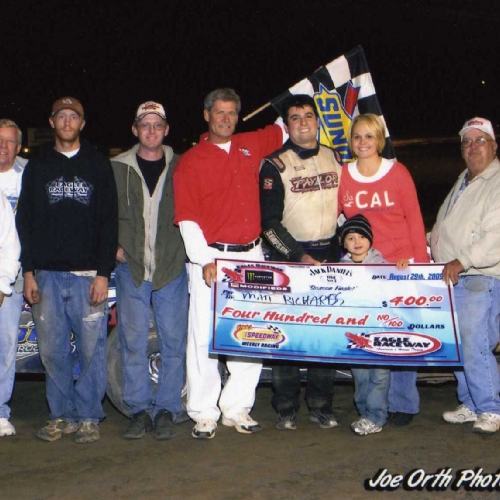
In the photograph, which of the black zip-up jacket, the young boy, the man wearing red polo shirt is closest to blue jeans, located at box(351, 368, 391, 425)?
the young boy

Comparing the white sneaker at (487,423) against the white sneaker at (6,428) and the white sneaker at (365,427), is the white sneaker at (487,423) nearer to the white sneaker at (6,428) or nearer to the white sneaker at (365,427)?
the white sneaker at (365,427)

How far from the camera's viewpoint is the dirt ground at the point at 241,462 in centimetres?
427

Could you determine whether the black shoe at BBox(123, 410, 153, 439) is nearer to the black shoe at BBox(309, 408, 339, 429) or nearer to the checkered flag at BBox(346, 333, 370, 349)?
the black shoe at BBox(309, 408, 339, 429)

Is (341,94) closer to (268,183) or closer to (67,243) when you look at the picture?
(268,183)

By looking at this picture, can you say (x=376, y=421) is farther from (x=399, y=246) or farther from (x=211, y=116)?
(x=211, y=116)

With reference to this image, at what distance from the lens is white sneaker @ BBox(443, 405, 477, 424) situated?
5457mm

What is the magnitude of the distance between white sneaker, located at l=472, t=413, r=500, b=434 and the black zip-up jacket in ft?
9.38

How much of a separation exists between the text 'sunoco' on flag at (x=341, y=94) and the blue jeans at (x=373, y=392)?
6.44ft

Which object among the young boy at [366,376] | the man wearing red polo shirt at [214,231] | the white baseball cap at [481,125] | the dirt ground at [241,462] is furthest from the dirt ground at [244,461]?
the white baseball cap at [481,125]

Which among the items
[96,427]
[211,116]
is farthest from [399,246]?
[96,427]

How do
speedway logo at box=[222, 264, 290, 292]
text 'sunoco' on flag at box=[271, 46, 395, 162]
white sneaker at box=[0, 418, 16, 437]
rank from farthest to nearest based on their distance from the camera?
text 'sunoco' on flag at box=[271, 46, 395, 162] → white sneaker at box=[0, 418, 16, 437] → speedway logo at box=[222, 264, 290, 292]

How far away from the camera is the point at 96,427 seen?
5.26 m

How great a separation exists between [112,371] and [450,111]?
45.0 feet

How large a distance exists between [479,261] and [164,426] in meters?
2.53
